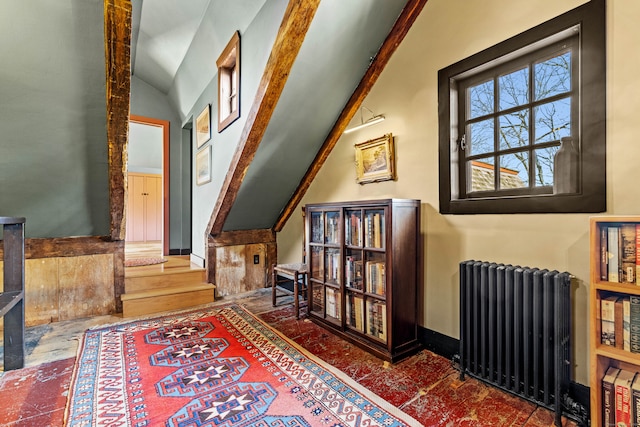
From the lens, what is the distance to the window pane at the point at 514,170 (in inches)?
69.5

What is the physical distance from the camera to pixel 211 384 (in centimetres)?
172

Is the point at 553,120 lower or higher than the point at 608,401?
higher

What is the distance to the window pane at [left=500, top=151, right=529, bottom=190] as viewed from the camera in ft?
5.79

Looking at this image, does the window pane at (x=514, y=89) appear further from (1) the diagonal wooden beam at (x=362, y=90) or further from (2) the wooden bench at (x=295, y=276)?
(2) the wooden bench at (x=295, y=276)

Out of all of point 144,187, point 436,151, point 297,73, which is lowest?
point 436,151

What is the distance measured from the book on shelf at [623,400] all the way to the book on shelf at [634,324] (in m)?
0.14

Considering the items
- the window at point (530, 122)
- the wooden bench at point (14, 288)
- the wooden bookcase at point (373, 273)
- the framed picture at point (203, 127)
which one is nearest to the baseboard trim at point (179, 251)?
the framed picture at point (203, 127)

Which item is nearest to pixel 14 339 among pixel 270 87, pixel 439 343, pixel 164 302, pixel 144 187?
pixel 164 302

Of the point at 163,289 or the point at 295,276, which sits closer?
the point at 295,276

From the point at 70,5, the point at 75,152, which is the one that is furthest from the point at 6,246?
the point at 70,5

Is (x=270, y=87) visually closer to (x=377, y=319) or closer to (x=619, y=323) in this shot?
(x=377, y=319)

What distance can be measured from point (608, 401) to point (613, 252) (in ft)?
2.09

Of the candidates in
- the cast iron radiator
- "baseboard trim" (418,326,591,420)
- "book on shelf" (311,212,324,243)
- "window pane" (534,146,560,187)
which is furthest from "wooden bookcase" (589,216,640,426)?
"book on shelf" (311,212,324,243)

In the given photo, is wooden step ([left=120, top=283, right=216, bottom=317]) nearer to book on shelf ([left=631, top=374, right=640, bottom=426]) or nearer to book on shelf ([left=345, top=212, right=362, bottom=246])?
book on shelf ([left=345, top=212, right=362, bottom=246])
